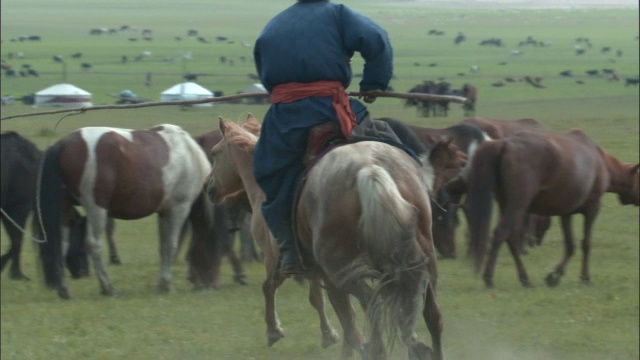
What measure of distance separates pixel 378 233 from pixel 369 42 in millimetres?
1184

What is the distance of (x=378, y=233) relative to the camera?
19.7 ft

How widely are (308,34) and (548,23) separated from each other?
8974 centimetres

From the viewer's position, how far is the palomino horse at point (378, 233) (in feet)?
19.7

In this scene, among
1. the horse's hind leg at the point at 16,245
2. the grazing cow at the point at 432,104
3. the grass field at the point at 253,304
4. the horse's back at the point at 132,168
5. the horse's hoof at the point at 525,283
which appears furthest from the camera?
the grazing cow at the point at 432,104

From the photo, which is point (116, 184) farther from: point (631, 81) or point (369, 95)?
A: point (631, 81)

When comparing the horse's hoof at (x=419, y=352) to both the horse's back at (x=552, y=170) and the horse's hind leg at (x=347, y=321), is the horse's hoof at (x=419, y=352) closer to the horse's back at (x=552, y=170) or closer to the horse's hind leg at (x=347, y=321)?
the horse's hind leg at (x=347, y=321)

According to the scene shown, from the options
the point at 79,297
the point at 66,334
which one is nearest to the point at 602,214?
the point at 79,297

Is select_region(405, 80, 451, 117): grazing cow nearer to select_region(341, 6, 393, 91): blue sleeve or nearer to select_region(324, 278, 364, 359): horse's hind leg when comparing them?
select_region(324, 278, 364, 359): horse's hind leg

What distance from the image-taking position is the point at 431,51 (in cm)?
8438

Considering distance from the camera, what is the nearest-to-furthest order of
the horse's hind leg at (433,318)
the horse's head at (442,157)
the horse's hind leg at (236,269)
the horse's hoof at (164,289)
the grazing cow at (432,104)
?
the horse's hind leg at (433,318) < the horse's head at (442,157) < the horse's hoof at (164,289) < the horse's hind leg at (236,269) < the grazing cow at (432,104)

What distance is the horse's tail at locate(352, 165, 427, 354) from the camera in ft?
19.5

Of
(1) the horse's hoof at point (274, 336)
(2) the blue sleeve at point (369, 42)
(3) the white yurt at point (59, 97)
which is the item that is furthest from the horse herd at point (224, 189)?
(3) the white yurt at point (59, 97)

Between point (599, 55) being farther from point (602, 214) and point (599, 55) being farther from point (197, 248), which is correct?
point (197, 248)

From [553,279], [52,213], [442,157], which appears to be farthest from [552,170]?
[52,213]
